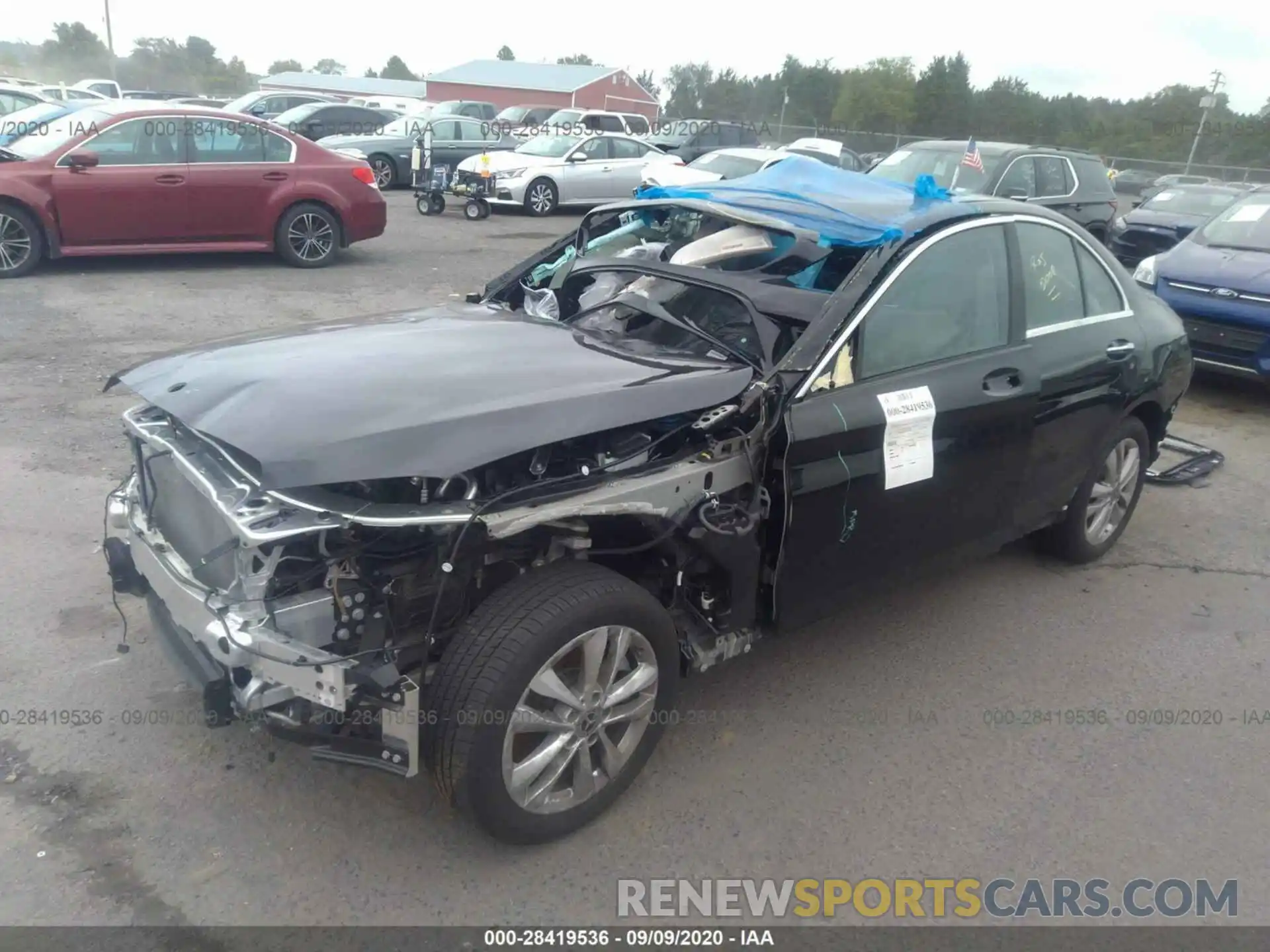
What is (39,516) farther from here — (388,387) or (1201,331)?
(1201,331)

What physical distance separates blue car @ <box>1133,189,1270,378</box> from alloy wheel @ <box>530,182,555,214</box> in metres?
10.4

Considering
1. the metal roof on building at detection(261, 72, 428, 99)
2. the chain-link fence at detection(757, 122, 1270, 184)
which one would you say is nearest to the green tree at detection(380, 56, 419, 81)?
the metal roof on building at detection(261, 72, 428, 99)

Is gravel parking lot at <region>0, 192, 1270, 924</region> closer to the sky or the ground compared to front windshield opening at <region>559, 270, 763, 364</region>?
closer to the ground

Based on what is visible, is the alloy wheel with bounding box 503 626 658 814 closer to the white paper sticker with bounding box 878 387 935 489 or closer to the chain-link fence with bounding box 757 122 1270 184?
the white paper sticker with bounding box 878 387 935 489

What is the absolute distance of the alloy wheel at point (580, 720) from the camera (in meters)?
2.73

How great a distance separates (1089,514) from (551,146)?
14.3 metres

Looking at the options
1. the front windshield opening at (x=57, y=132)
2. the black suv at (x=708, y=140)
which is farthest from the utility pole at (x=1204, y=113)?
the front windshield opening at (x=57, y=132)

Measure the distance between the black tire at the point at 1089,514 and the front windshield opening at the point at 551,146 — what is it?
45.1 feet

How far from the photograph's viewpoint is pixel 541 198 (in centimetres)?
1681

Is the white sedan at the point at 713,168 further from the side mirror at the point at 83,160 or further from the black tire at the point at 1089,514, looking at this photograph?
the black tire at the point at 1089,514

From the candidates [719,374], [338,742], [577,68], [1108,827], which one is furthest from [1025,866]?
[577,68]

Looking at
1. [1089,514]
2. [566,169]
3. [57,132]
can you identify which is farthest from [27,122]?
[1089,514]

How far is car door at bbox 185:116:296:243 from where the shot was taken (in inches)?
388

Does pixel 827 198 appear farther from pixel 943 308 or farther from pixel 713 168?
pixel 713 168
